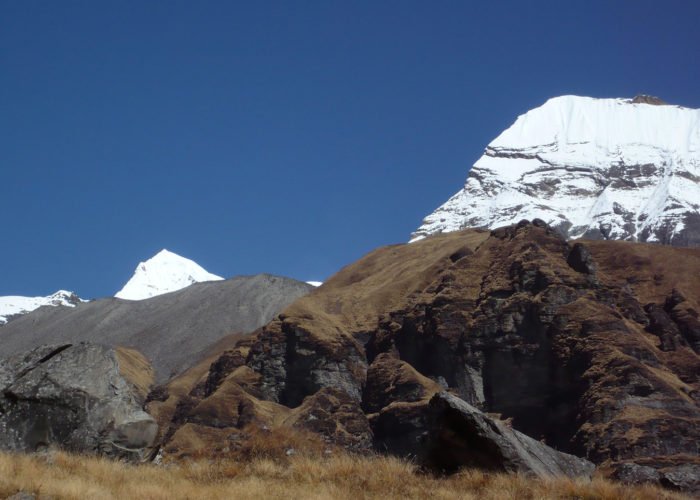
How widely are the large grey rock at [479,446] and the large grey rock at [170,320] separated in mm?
111132

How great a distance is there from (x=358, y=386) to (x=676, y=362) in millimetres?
28223

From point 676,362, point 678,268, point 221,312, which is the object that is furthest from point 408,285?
point 221,312

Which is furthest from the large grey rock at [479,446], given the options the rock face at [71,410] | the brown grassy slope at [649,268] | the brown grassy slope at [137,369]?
the brown grassy slope at [137,369]

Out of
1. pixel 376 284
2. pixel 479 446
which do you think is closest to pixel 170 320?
pixel 376 284

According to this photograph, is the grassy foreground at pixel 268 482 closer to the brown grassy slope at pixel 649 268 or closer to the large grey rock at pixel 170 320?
the brown grassy slope at pixel 649 268

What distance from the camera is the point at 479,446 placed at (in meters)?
13.6

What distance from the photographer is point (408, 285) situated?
94188 mm

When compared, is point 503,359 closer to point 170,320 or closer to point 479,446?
point 479,446

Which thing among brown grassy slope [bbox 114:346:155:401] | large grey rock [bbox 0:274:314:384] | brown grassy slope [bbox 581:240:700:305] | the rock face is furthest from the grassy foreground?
large grey rock [bbox 0:274:314:384]

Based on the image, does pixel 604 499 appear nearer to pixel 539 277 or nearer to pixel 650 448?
pixel 650 448

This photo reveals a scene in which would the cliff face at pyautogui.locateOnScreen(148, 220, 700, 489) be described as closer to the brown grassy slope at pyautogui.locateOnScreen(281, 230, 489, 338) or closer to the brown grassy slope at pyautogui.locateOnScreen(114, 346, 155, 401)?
the brown grassy slope at pyautogui.locateOnScreen(281, 230, 489, 338)

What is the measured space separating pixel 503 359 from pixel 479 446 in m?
54.8

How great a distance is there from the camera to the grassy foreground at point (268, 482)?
35.7ft

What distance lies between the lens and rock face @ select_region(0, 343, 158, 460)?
1395 centimetres
